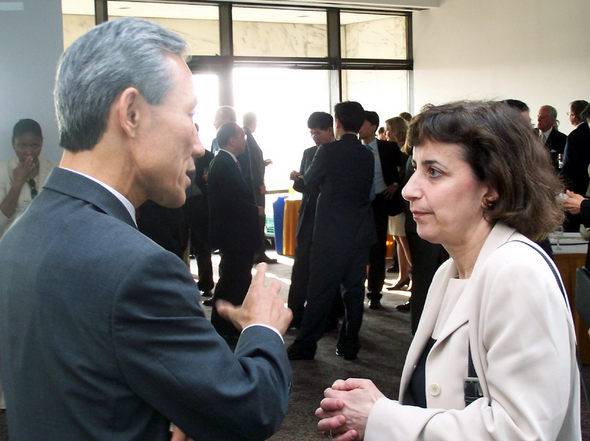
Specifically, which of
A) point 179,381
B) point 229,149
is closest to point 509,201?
point 179,381

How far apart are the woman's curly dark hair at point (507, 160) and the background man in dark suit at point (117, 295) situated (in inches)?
25.4

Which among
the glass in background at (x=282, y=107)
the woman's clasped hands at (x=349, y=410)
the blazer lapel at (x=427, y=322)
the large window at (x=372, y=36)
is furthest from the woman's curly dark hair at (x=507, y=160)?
the large window at (x=372, y=36)

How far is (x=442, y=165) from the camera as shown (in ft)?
5.02

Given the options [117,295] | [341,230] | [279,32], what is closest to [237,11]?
[279,32]

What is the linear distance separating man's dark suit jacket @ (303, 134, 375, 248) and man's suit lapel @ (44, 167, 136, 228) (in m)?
3.44

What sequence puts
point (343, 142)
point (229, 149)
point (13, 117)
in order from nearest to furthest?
point (13, 117) < point (343, 142) < point (229, 149)

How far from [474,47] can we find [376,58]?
61.7 inches

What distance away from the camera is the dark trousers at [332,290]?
177 inches

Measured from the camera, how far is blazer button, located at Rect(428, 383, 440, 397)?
1.42m

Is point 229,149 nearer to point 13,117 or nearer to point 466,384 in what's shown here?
point 13,117

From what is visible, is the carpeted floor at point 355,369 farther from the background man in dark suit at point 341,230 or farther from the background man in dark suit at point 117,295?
the background man in dark suit at point 117,295

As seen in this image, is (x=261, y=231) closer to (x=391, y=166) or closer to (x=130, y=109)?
(x=391, y=166)

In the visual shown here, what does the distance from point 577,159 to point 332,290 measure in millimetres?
3509

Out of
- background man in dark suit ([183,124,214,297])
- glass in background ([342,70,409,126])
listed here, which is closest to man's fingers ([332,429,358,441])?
background man in dark suit ([183,124,214,297])
